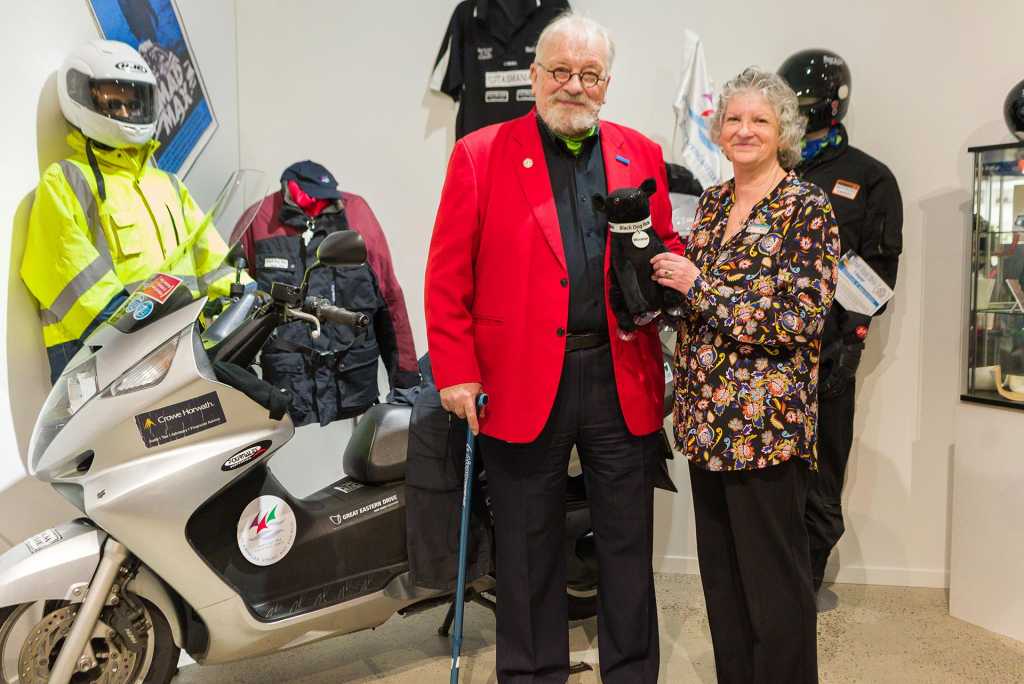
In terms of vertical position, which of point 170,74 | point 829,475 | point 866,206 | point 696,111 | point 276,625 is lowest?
point 276,625

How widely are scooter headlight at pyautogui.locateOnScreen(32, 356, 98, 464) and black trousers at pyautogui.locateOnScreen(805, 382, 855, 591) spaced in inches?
83.8

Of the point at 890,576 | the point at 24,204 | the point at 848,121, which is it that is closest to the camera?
the point at 24,204

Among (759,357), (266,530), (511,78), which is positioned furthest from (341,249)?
(511,78)

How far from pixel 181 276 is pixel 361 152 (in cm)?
149

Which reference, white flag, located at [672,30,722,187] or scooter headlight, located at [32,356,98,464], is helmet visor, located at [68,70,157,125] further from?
white flag, located at [672,30,722,187]

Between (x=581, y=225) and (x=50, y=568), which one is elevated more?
(x=581, y=225)

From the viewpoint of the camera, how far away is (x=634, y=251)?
67.8 inches

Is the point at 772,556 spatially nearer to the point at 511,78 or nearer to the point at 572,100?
the point at 572,100

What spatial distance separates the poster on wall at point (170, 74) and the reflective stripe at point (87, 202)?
540 mm

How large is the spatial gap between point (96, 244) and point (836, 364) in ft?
7.17

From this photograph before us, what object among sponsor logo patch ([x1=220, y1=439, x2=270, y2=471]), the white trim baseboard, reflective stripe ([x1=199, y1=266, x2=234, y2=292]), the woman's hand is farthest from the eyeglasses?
the white trim baseboard

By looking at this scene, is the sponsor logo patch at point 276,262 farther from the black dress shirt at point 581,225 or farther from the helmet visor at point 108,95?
the black dress shirt at point 581,225

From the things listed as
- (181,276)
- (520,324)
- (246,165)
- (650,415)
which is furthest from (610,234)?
(246,165)

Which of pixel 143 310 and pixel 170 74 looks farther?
pixel 170 74
